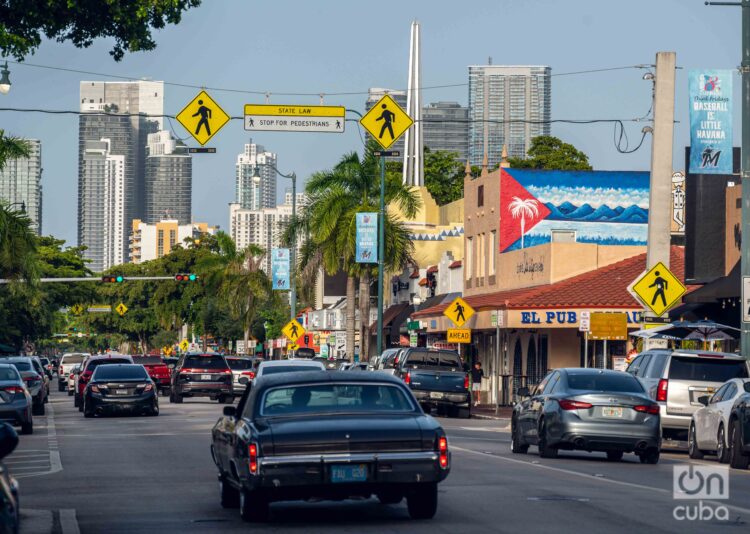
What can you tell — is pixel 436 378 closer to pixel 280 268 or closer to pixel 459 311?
pixel 459 311

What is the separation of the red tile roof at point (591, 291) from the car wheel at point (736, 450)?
2384 cm

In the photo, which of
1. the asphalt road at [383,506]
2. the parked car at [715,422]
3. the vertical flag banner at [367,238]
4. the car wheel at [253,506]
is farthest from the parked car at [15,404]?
the vertical flag banner at [367,238]

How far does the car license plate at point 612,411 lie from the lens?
2272 centimetres

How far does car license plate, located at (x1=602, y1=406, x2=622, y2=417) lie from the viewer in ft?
74.5

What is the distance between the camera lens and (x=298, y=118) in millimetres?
34031

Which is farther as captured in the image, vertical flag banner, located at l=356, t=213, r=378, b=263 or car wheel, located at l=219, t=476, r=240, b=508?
vertical flag banner, located at l=356, t=213, r=378, b=263

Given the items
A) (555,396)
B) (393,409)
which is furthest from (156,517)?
(555,396)

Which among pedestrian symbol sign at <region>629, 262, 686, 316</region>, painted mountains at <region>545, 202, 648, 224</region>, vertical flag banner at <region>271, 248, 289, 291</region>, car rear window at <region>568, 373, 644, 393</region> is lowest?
car rear window at <region>568, 373, 644, 393</region>

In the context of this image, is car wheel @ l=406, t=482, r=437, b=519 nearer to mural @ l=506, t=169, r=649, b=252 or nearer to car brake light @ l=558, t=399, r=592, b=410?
car brake light @ l=558, t=399, r=592, b=410

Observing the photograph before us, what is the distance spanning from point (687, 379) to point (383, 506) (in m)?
12.6

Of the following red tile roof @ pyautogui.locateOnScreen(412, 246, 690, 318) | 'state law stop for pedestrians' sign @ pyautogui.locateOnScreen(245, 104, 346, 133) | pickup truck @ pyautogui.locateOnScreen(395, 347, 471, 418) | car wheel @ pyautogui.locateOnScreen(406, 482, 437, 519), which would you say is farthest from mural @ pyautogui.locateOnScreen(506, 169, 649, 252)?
car wheel @ pyautogui.locateOnScreen(406, 482, 437, 519)

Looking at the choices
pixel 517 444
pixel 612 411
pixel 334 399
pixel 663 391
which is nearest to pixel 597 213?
pixel 663 391

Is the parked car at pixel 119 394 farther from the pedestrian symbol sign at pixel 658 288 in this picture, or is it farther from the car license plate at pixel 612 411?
the car license plate at pixel 612 411

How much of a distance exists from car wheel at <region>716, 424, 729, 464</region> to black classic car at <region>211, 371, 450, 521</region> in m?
10.0
